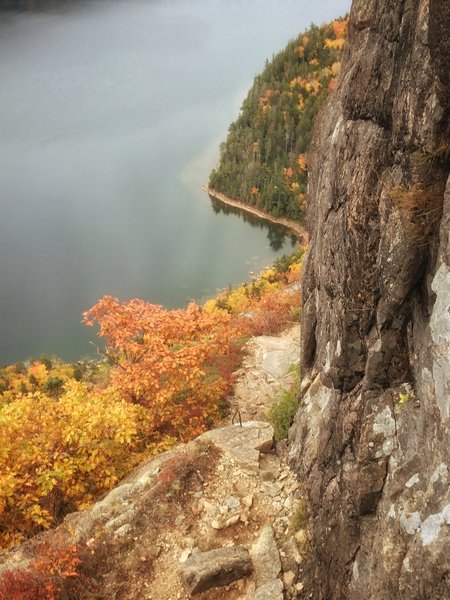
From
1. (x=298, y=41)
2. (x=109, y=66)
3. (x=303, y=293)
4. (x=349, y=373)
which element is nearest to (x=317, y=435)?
(x=349, y=373)

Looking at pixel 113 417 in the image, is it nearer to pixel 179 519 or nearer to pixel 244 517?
pixel 179 519

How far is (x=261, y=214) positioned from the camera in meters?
69.1

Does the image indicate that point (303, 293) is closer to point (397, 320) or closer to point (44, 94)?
point (397, 320)

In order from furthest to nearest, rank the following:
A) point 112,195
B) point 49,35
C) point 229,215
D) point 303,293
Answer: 1. point 49,35
2. point 229,215
3. point 112,195
4. point 303,293

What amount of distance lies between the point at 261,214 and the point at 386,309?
209 ft

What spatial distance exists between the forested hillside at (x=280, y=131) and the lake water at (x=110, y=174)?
15.0 feet

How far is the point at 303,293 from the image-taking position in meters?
10.7

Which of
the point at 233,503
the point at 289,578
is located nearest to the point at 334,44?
the point at 233,503

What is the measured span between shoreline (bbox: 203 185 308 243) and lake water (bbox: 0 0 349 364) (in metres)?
2.58

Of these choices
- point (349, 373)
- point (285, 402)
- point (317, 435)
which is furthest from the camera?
point (285, 402)

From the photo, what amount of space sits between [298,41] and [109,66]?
45926mm

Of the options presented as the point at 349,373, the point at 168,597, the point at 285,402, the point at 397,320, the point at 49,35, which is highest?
the point at 49,35

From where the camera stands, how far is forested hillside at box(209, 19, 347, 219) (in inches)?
2729

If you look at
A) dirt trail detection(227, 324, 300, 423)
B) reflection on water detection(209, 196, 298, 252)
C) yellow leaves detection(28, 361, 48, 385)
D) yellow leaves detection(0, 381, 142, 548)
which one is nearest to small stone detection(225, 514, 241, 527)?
yellow leaves detection(0, 381, 142, 548)
